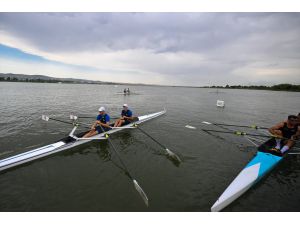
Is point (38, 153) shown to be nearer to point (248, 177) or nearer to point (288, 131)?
point (248, 177)

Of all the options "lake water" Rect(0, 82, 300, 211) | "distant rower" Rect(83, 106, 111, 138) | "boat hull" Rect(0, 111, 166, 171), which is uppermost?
"distant rower" Rect(83, 106, 111, 138)

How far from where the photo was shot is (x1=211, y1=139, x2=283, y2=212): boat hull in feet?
15.3

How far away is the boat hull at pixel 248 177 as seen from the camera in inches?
184

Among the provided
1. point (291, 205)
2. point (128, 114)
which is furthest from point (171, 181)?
point (128, 114)

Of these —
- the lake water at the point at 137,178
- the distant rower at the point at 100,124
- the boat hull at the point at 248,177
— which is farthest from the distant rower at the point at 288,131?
the distant rower at the point at 100,124

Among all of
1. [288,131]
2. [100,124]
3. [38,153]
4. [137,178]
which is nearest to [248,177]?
[137,178]

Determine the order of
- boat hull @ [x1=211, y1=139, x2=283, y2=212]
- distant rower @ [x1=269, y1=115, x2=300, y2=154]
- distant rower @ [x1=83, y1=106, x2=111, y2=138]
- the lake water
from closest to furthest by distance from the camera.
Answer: boat hull @ [x1=211, y1=139, x2=283, y2=212] → the lake water → distant rower @ [x1=269, y1=115, x2=300, y2=154] → distant rower @ [x1=83, y1=106, x2=111, y2=138]

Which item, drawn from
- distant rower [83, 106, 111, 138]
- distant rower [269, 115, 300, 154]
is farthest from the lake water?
distant rower [269, 115, 300, 154]

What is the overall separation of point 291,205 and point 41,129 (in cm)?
1425

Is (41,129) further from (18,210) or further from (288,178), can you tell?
(288,178)

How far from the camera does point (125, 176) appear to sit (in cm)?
642

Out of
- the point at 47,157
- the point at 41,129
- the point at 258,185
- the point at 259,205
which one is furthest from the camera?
the point at 41,129

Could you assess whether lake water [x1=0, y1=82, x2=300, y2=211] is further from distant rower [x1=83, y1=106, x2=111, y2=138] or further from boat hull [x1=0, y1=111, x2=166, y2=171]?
distant rower [x1=83, y1=106, x2=111, y2=138]

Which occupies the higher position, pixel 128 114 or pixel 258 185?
pixel 128 114
